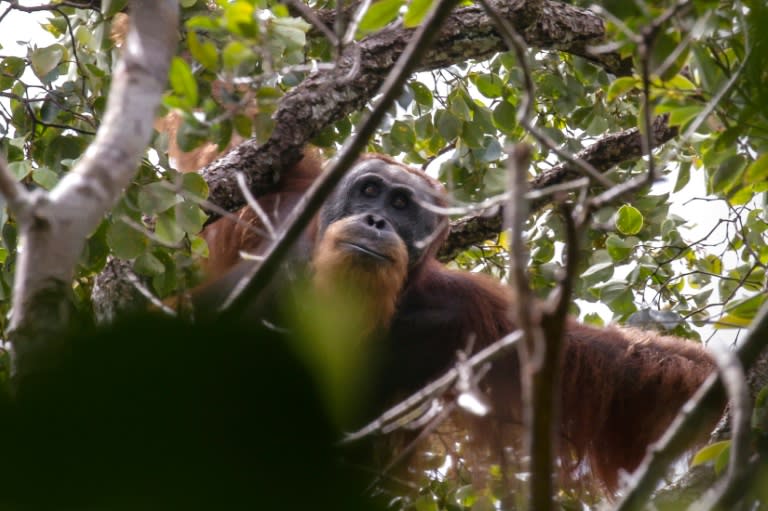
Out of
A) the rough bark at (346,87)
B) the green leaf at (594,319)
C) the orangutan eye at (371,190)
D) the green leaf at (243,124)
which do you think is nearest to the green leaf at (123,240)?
the green leaf at (243,124)

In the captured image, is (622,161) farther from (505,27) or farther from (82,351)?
(82,351)

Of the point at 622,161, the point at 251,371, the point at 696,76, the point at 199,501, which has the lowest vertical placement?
the point at 199,501

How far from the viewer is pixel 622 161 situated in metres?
5.53

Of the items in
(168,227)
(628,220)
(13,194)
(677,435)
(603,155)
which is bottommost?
(677,435)

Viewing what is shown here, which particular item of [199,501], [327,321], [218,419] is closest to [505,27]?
[218,419]

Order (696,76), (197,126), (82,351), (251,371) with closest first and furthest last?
(82,351), (251,371), (197,126), (696,76)

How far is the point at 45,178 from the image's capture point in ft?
12.4

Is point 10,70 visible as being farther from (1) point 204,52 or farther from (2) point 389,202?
(1) point 204,52

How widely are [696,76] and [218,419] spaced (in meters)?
2.16

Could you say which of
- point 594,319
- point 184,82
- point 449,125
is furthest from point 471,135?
point 184,82

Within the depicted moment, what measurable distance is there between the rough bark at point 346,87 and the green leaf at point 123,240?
3.48ft

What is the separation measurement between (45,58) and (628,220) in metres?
3.03

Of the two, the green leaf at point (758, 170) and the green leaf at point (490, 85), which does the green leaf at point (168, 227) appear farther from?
the green leaf at point (490, 85)

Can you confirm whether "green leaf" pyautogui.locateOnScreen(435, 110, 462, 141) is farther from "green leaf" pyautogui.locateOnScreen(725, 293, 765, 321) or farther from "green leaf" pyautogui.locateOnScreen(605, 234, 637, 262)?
"green leaf" pyautogui.locateOnScreen(725, 293, 765, 321)
